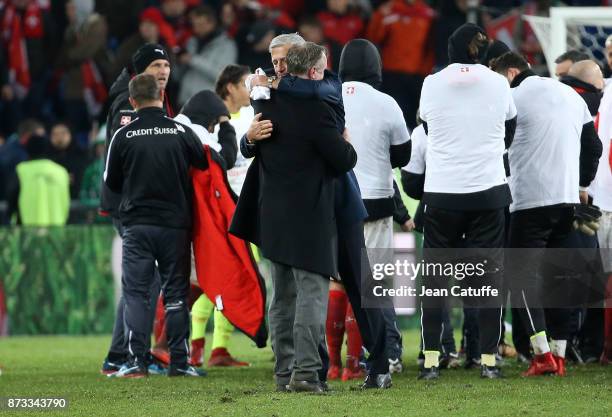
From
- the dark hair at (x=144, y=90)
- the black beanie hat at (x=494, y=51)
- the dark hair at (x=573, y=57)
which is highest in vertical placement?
the black beanie hat at (x=494, y=51)

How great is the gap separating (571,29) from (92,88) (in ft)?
23.8

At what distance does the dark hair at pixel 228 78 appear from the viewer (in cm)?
1203

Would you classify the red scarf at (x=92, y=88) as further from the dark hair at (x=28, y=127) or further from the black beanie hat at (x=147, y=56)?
the black beanie hat at (x=147, y=56)

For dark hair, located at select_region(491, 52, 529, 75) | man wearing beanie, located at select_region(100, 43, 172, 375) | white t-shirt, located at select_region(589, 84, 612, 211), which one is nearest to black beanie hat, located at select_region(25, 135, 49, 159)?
Answer: man wearing beanie, located at select_region(100, 43, 172, 375)

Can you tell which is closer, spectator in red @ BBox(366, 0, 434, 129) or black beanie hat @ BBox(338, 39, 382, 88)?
black beanie hat @ BBox(338, 39, 382, 88)

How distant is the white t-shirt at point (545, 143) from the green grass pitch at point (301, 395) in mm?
1273

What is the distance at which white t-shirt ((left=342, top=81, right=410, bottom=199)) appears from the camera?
10.4 m

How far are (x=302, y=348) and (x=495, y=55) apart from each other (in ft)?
10.2

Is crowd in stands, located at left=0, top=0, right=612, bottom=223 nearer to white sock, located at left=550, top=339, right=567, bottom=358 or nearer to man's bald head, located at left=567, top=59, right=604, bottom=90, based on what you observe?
man's bald head, located at left=567, top=59, right=604, bottom=90

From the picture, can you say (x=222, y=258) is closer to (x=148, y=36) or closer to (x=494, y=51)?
(x=494, y=51)

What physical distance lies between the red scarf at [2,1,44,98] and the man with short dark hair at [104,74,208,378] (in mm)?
10137

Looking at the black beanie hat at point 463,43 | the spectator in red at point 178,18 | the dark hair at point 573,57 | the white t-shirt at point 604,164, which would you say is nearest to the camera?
the black beanie hat at point 463,43

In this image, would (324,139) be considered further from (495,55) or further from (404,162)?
(495,55)

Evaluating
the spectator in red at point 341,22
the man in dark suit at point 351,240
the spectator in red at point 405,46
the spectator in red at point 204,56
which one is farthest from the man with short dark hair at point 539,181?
the spectator in red at point 341,22
